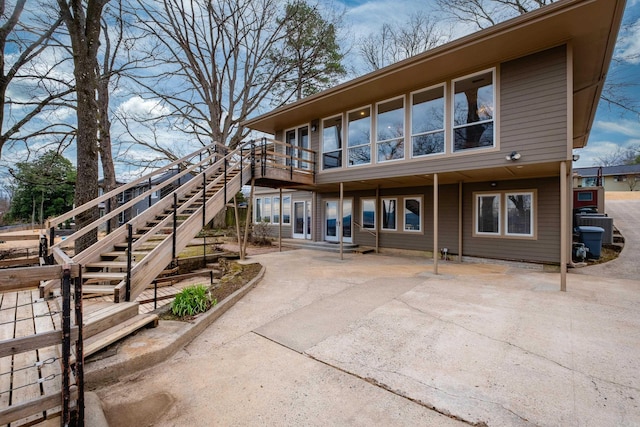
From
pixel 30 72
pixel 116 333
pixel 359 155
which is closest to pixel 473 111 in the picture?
pixel 359 155

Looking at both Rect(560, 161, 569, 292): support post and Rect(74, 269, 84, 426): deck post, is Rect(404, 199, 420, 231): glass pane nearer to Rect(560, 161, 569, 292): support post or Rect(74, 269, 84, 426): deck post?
Rect(560, 161, 569, 292): support post

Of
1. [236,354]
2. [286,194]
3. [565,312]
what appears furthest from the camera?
[286,194]

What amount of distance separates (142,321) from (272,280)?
3315 millimetres

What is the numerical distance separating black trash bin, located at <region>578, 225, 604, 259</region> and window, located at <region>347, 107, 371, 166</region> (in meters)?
6.69

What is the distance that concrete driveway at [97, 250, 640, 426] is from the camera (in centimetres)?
218

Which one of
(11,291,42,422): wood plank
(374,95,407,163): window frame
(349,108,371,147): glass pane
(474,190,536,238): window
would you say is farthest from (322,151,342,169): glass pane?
(11,291,42,422): wood plank

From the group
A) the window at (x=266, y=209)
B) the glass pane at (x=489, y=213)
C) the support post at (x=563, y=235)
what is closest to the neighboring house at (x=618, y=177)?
the glass pane at (x=489, y=213)

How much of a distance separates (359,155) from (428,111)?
95.4 inches

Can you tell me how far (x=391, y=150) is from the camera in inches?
329

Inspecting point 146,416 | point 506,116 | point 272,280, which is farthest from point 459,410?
point 506,116

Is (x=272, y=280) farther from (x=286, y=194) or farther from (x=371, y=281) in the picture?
(x=286, y=194)

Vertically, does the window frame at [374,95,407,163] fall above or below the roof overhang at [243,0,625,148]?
below

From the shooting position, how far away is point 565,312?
13.9 ft

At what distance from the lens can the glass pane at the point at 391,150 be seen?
8.11 meters
